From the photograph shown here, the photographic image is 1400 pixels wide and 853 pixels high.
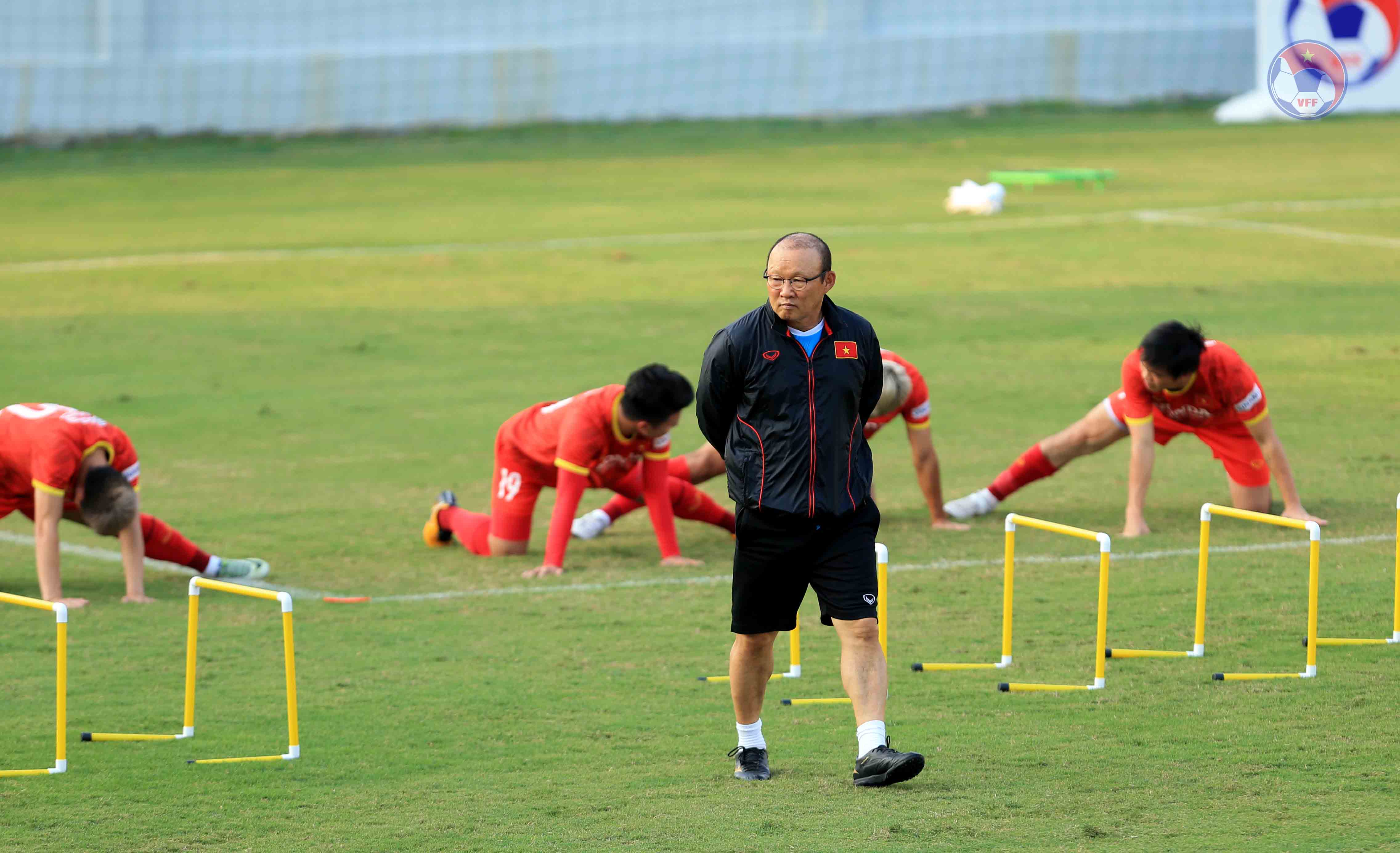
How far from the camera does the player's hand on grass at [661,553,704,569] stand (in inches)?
426

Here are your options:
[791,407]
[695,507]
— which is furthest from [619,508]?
[791,407]

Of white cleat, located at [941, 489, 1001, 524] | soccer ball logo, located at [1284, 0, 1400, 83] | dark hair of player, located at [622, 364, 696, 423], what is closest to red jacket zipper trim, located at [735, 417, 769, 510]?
dark hair of player, located at [622, 364, 696, 423]

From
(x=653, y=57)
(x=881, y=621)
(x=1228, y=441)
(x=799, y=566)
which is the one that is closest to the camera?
(x=799, y=566)

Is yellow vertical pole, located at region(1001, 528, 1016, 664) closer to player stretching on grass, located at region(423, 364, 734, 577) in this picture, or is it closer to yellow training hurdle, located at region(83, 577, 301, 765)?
player stretching on grass, located at region(423, 364, 734, 577)

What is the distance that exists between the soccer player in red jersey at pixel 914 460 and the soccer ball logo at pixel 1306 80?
328 cm

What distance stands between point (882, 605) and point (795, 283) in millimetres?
1863

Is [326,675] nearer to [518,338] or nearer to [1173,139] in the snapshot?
[518,338]

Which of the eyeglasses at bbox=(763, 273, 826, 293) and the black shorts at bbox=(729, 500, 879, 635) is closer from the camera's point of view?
the eyeglasses at bbox=(763, 273, 826, 293)

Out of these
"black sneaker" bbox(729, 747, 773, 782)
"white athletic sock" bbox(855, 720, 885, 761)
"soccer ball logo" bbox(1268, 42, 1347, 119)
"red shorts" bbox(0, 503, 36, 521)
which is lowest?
"black sneaker" bbox(729, 747, 773, 782)

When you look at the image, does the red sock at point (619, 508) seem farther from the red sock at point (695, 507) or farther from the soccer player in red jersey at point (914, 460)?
the red sock at point (695, 507)

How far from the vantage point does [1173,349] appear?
10.6m

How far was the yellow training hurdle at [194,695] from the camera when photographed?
6.53m

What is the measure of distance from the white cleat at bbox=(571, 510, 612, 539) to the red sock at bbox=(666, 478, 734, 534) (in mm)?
588

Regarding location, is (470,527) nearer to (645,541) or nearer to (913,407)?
(645,541)
